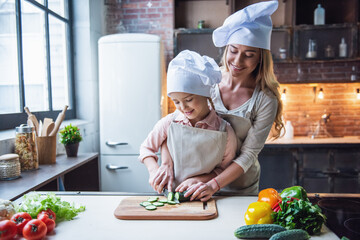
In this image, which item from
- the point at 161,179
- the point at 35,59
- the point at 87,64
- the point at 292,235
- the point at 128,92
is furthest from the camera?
the point at 87,64

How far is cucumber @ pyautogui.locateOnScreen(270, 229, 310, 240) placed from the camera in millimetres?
912

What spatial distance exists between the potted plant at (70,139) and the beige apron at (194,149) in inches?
53.5

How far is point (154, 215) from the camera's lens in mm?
1126

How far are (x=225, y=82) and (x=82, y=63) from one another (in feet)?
7.90

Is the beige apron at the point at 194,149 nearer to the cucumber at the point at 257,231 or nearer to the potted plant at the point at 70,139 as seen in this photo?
the cucumber at the point at 257,231

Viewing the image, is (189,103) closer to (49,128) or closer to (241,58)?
(241,58)

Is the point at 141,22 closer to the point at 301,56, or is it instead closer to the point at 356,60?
the point at 301,56

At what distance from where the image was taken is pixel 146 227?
3.48ft

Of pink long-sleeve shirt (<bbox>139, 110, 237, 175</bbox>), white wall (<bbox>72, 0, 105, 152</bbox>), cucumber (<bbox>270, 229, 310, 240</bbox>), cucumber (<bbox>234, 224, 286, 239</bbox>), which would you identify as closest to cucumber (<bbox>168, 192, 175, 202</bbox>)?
pink long-sleeve shirt (<bbox>139, 110, 237, 175</bbox>)

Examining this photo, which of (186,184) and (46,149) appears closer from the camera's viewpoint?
(186,184)

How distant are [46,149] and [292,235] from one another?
1.85 meters

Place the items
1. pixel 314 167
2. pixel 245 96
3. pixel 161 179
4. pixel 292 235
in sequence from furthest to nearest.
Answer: pixel 314 167 < pixel 245 96 < pixel 161 179 < pixel 292 235

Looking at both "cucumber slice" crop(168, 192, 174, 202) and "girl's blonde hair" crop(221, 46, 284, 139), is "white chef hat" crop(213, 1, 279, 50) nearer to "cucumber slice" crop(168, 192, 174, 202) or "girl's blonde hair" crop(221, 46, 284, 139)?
"girl's blonde hair" crop(221, 46, 284, 139)

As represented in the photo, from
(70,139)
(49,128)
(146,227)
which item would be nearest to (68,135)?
(70,139)
